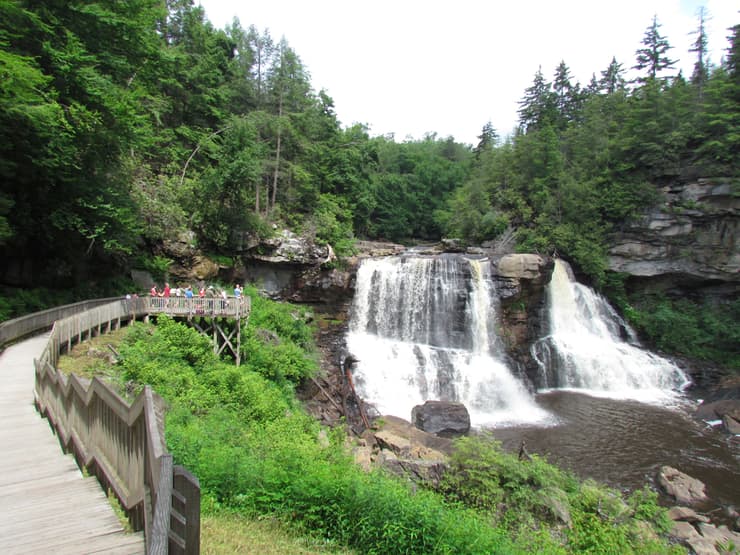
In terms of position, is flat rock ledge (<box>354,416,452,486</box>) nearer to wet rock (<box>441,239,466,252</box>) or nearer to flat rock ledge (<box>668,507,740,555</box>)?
flat rock ledge (<box>668,507,740,555</box>)

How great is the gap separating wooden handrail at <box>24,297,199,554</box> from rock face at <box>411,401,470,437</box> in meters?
13.3

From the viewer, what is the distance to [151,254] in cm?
2211

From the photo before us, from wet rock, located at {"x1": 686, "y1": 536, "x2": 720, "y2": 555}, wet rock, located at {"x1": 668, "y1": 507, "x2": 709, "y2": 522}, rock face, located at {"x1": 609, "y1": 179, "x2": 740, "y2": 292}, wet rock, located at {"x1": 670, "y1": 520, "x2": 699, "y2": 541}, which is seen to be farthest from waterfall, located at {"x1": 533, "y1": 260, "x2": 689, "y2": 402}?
→ wet rock, located at {"x1": 686, "y1": 536, "x2": 720, "y2": 555}

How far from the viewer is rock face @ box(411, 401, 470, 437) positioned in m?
16.3

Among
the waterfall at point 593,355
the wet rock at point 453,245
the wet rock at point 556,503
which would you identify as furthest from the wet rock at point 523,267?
the wet rock at point 556,503

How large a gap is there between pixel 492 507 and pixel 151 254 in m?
21.2

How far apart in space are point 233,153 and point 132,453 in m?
23.2

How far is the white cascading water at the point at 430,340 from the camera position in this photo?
66.5ft

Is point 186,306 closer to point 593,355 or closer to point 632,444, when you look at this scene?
point 632,444

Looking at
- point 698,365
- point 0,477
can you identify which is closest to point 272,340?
point 0,477

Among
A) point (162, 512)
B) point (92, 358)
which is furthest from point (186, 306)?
point (162, 512)

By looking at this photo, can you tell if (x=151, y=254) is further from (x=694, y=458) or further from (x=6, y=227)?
(x=694, y=458)

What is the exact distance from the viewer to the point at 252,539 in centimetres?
452

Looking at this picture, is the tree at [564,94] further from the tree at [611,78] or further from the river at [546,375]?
the river at [546,375]
